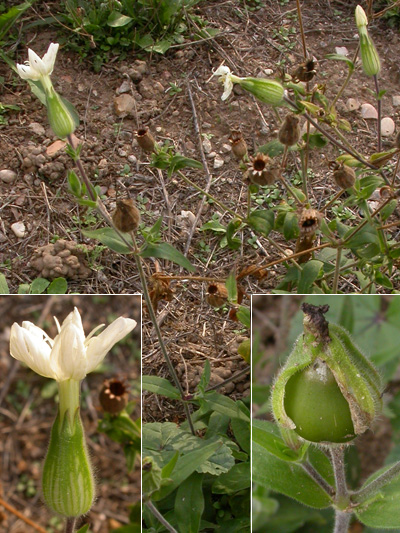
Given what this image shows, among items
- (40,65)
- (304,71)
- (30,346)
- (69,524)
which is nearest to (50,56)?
(40,65)

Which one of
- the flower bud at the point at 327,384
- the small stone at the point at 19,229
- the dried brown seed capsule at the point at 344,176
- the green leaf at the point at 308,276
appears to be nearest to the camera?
the flower bud at the point at 327,384

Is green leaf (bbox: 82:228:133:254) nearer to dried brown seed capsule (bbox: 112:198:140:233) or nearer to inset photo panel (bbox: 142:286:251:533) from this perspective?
dried brown seed capsule (bbox: 112:198:140:233)

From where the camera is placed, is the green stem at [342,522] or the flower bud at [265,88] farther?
the flower bud at [265,88]

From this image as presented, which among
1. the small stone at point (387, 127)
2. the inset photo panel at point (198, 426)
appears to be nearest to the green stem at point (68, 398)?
the inset photo panel at point (198, 426)

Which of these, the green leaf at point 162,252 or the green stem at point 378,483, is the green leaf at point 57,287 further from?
the green stem at point 378,483

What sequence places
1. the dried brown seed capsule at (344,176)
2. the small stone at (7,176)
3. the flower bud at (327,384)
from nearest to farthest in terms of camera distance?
the flower bud at (327,384), the dried brown seed capsule at (344,176), the small stone at (7,176)

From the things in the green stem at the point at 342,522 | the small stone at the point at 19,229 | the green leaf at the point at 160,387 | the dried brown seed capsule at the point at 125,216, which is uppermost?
the dried brown seed capsule at the point at 125,216

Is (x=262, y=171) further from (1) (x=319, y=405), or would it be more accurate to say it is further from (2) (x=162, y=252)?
(1) (x=319, y=405)

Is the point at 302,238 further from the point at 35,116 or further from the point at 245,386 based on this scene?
the point at 35,116
